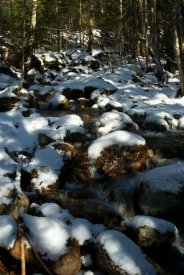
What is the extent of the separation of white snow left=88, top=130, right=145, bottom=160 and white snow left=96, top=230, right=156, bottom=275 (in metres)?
3.59

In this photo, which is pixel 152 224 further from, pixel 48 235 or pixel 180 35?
pixel 180 35

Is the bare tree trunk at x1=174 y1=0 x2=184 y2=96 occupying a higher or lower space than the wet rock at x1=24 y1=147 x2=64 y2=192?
higher

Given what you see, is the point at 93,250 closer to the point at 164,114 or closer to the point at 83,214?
the point at 83,214

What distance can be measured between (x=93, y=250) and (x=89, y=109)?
1150 centimetres

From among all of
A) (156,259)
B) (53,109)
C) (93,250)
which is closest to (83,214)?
(93,250)

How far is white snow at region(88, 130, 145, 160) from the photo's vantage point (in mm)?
9117

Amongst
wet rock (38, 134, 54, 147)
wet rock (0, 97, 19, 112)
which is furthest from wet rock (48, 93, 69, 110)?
wet rock (38, 134, 54, 147)

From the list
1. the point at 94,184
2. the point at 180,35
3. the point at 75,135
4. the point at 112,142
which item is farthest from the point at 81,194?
the point at 180,35

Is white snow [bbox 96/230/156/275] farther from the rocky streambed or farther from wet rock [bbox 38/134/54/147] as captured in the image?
wet rock [bbox 38/134/54/147]

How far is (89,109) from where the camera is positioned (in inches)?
662

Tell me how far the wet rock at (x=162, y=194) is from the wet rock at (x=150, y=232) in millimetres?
1054

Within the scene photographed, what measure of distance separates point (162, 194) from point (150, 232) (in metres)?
1.62

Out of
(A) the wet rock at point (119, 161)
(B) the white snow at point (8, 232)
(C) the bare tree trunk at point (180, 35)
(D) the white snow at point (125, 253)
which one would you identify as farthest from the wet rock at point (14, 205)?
(C) the bare tree trunk at point (180, 35)

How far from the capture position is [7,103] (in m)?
13.8
